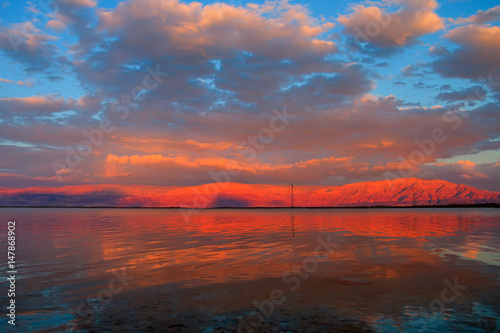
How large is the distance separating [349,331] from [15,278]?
1722 centimetres

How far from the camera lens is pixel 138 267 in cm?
2055

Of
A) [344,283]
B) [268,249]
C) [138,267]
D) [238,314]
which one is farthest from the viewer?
[268,249]

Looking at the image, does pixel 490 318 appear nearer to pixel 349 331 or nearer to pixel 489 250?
pixel 349 331

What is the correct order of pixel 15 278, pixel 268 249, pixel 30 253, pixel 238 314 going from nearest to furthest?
pixel 238 314, pixel 15 278, pixel 30 253, pixel 268 249

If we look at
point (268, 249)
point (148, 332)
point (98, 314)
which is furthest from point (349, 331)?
point (268, 249)

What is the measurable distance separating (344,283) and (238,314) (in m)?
6.73

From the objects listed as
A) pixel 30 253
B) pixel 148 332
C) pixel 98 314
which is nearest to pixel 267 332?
pixel 148 332

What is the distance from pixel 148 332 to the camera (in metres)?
9.87

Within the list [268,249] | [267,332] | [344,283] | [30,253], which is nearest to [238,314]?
[267,332]

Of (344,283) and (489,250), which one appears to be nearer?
(344,283)

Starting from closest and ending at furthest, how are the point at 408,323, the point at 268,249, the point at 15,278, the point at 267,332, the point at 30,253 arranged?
the point at 267,332
the point at 408,323
the point at 15,278
the point at 30,253
the point at 268,249

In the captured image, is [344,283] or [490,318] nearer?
[490,318]

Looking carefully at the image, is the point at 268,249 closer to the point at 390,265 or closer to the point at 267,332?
the point at 390,265

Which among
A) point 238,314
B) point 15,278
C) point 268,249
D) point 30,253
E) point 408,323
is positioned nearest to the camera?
point 408,323
